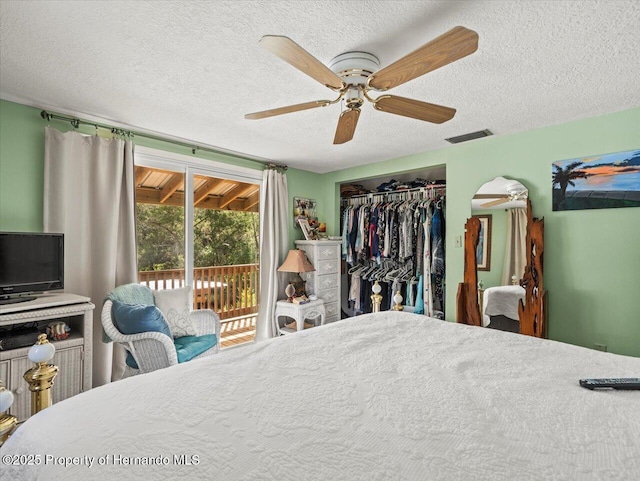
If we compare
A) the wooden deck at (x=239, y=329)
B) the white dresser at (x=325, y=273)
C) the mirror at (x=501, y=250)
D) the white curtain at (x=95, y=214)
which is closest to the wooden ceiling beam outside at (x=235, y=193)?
the white dresser at (x=325, y=273)

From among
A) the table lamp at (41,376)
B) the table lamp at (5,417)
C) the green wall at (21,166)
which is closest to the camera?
the table lamp at (5,417)

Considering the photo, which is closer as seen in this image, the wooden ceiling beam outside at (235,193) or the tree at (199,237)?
the tree at (199,237)

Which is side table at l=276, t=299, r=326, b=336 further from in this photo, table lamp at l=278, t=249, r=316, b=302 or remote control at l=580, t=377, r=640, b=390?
remote control at l=580, t=377, r=640, b=390

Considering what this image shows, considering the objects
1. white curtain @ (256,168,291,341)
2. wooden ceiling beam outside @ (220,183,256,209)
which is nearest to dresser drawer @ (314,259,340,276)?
white curtain @ (256,168,291,341)

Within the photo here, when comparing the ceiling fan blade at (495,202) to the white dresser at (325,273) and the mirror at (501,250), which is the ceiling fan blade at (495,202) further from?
the white dresser at (325,273)

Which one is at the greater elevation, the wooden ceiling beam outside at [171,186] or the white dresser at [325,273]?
the wooden ceiling beam outside at [171,186]

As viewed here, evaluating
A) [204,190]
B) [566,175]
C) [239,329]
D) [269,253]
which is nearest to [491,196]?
[566,175]

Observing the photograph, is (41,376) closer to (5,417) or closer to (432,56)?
(5,417)

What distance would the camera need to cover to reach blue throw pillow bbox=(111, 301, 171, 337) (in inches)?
88.2

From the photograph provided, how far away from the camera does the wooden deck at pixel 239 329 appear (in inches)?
164

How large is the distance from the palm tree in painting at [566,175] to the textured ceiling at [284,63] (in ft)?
1.30

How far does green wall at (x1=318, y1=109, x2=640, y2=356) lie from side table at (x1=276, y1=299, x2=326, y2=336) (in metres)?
2.18

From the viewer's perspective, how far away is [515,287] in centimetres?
305

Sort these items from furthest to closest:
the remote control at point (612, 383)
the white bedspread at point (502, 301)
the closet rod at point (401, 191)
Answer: the closet rod at point (401, 191)
the white bedspread at point (502, 301)
the remote control at point (612, 383)
